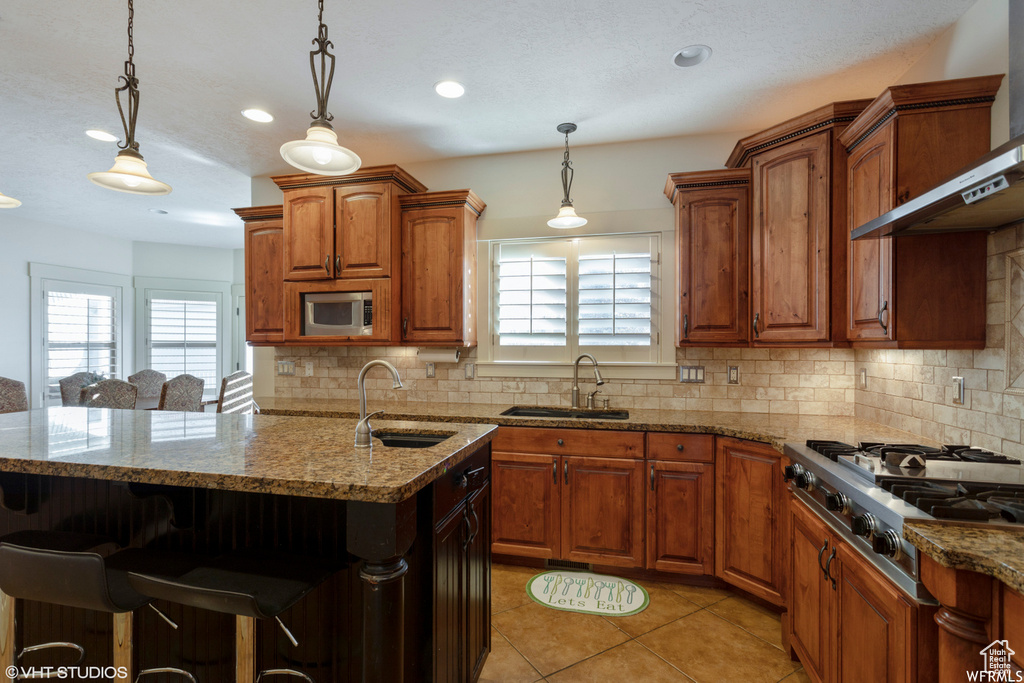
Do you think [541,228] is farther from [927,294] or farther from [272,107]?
[927,294]

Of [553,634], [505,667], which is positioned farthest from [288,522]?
Result: [553,634]

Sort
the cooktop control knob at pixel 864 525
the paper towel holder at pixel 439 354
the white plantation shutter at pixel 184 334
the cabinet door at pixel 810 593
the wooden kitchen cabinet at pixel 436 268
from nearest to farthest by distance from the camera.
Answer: the cooktop control knob at pixel 864 525 < the cabinet door at pixel 810 593 < the wooden kitchen cabinet at pixel 436 268 < the paper towel holder at pixel 439 354 < the white plantation shutter at pixel 184 334

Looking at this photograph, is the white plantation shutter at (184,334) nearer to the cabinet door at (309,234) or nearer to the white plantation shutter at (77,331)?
the white plantation shutter at (77,331)

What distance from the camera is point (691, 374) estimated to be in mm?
3227

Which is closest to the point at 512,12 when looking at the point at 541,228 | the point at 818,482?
the point at 541,228

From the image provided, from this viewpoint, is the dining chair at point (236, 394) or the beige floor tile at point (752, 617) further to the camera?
the dining chair at point (236, 394)

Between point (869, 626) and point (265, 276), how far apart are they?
3868 millimetres

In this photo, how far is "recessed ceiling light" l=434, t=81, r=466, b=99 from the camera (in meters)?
2.64

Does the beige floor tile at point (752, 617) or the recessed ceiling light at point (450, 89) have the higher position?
the recessed ceiling light at point (450, 89)

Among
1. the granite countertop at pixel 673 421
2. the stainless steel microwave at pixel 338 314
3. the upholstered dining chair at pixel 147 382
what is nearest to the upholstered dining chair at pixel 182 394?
the upholstered dining chair at pixel 147 382

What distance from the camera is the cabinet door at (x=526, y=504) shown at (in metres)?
2.82

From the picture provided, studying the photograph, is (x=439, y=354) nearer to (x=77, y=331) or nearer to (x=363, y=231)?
(x=363, y=231)

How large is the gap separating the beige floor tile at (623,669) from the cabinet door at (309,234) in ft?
8.99

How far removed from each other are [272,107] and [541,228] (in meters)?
1.82
